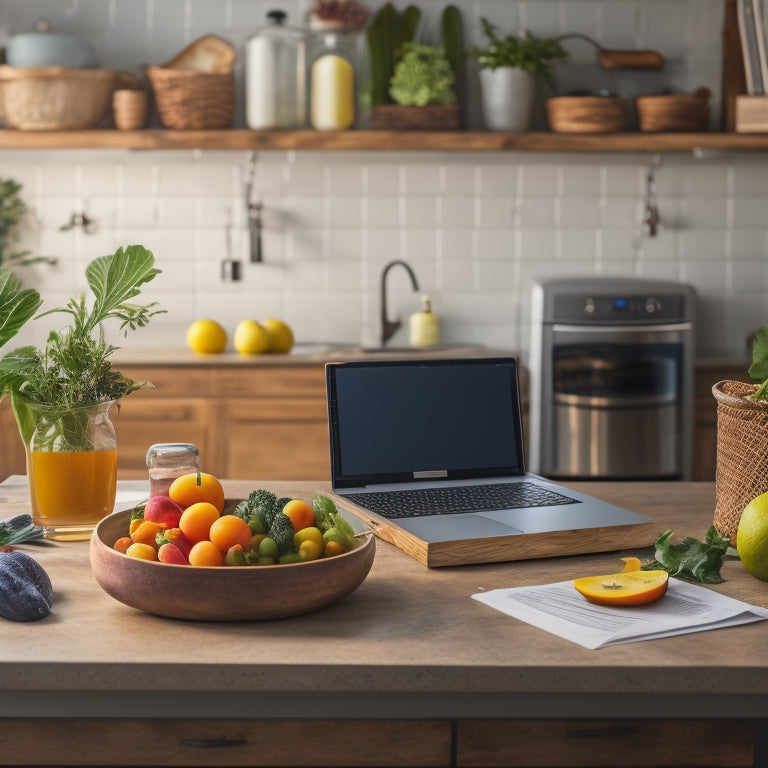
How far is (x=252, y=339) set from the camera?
4047 mm

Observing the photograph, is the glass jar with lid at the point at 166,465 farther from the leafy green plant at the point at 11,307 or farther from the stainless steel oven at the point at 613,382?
the stainless steel oven at the point at 613,382

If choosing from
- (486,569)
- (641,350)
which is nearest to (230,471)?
(641,350)

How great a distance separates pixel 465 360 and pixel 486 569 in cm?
49

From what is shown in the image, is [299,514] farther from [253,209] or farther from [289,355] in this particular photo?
[253,209]

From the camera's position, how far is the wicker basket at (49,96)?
403 centimetres

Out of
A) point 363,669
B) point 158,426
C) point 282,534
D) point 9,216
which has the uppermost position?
point 9,216

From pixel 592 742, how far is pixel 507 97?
340 cm

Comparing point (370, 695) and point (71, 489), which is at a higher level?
point (71, 489)

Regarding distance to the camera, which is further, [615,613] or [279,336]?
[279,336]

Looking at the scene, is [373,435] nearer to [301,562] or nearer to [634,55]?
[301,562]

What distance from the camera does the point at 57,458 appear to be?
1573 mm

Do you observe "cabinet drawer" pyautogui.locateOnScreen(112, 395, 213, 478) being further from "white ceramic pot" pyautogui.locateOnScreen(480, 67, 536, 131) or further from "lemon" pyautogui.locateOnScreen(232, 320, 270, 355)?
"white ceramic pot" pyautogui.locateOnScreen(480, 67, 536, 131)

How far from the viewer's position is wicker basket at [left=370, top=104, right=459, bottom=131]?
13.5 feet

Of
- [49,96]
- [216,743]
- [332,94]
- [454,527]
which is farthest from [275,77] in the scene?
[216,743]
